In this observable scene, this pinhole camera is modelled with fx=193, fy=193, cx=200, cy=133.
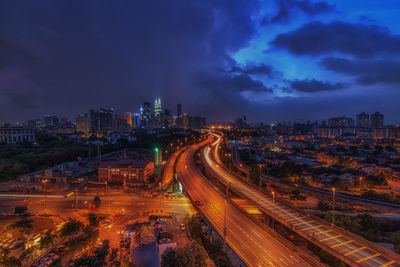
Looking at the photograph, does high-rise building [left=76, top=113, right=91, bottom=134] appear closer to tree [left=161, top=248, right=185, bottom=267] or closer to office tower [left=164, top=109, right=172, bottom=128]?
office tower [left=164, top=109, right=172, bottom=128]

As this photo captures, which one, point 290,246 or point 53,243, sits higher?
point 290,246

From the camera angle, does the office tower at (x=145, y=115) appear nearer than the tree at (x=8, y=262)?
No

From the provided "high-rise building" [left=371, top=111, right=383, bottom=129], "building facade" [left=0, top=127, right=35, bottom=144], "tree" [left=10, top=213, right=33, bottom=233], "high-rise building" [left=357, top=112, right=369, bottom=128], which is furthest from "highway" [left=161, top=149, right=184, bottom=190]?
"high-rise building" [left=357, top=112, right=369, bottom=128]

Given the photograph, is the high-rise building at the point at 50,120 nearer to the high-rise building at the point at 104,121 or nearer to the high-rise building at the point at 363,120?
the high-rise building at the point at 104,121

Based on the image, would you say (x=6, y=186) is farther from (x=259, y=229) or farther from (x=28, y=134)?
(x=28, y=134)

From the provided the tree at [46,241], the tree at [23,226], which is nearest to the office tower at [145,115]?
the tree at [23,226]

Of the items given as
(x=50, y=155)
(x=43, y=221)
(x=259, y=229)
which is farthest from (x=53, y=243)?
(x=50, y=155)

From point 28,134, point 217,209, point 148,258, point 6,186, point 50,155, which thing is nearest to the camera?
point 148,258

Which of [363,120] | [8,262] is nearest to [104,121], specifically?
[8,262]
